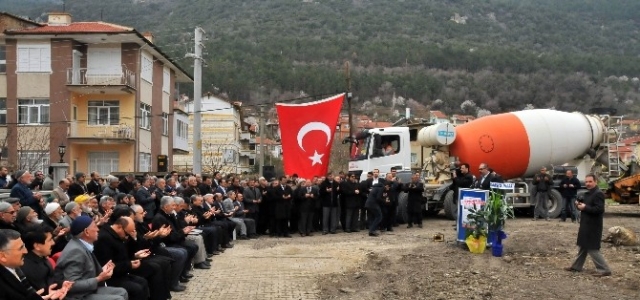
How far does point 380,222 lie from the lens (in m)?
19.9

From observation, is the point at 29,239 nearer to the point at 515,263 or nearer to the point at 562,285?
the point at 562,285

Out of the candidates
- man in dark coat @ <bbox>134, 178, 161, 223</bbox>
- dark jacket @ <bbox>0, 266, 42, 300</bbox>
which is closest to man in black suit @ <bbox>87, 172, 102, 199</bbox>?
man in dark coat @ <bbox>134, 178, 161, 223</bbox>

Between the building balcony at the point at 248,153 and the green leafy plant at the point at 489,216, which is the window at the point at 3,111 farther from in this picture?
the building balcony at the point at 248,153

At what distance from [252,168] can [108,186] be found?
6697 cm

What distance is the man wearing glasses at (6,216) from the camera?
8781mm

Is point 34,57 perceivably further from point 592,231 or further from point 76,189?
point 592,231

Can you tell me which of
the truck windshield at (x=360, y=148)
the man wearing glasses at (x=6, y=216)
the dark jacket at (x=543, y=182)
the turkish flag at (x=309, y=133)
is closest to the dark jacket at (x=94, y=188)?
the turkish flag at (x=309, y=133)

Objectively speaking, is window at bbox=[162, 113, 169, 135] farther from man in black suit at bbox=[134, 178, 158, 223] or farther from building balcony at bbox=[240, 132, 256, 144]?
building balcony at bbox=[240, 132, 256, 144]

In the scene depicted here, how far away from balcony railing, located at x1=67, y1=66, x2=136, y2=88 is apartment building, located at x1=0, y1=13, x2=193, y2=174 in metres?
0.05

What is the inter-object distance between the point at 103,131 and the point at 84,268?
98.8ft

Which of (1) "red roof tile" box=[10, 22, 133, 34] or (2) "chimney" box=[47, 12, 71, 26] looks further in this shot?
(2) "chimney" box=[47, 12, 71, 26]

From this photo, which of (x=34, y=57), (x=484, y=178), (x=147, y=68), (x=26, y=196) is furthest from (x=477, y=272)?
(x=34, y=57)

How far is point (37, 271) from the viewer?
6.95 metres

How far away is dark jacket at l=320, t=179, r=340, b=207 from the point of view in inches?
786
